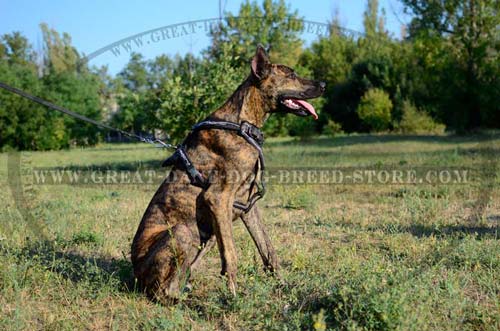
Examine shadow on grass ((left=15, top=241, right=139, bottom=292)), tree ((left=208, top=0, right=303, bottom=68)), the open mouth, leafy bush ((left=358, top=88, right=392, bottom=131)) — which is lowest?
shadow on grass ((left=15, top=241, right=139, bottom=292))

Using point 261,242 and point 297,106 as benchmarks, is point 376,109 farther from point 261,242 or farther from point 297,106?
point 261,242

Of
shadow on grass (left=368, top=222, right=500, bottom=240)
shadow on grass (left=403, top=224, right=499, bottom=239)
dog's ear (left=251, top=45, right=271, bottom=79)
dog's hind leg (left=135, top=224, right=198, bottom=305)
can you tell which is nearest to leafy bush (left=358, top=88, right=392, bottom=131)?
shadow on grass (left=368, top=222, right=500, bottom=240)

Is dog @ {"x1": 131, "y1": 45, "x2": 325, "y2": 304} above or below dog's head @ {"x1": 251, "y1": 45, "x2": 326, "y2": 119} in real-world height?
below

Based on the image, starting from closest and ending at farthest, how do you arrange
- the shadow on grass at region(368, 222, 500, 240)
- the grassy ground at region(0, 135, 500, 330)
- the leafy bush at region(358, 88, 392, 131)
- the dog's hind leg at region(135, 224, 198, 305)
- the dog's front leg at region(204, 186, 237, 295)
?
the grassy ground at region(0, 135, 500, 330) < the dog's hind leg at region(135, 224, 198, 305) < the dog's front leg at region(204, 186, 237, 295) < the shadow on grass at region(368, 222, 500, 240) < the leafy bush at region(358, 88, 392, 131)

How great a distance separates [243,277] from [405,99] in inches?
1212

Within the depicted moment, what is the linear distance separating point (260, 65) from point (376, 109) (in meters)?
30.4

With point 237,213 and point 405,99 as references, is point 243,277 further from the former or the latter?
point 405,99

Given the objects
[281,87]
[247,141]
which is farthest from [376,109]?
[247,141]

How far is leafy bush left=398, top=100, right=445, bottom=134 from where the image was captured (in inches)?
1215

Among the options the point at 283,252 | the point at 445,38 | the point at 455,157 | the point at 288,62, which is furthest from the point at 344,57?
the point at 283,252

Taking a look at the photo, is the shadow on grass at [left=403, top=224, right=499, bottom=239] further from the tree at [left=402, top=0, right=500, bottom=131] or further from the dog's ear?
the tree at [left=402, top=0, right=500, bottom=131]

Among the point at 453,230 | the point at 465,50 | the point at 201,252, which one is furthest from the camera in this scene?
the point at 465,50

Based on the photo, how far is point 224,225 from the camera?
4.28 m

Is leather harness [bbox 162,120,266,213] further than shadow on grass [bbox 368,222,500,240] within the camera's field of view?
No
